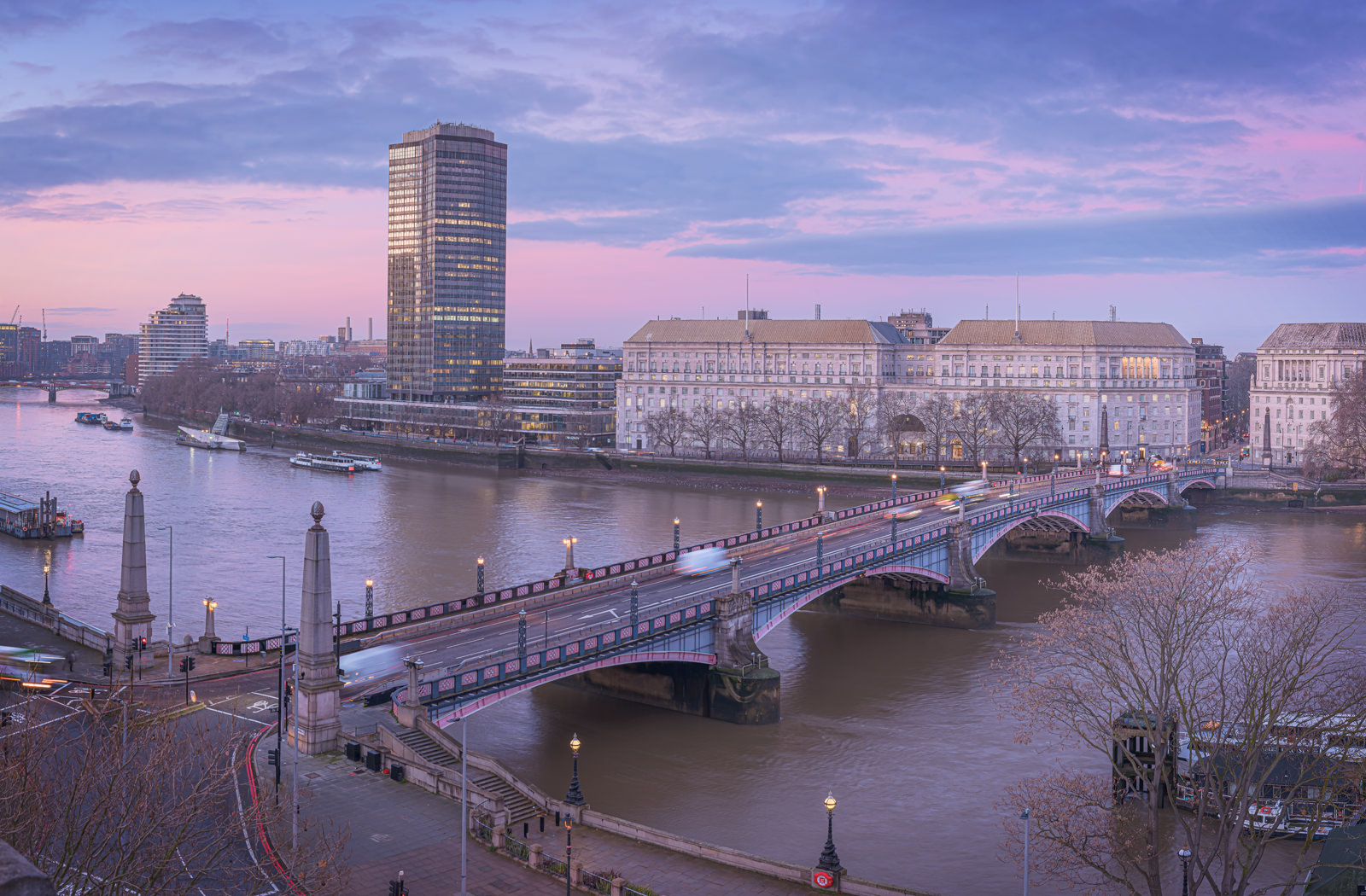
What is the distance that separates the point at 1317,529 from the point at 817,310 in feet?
302

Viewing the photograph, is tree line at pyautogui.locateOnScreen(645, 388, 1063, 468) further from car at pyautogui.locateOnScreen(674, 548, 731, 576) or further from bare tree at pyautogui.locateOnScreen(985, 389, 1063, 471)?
car at pyautogui.locateOnScreen(674, 548, 731, 576)

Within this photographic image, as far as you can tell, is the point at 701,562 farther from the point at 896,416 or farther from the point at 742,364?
the point at 742,364

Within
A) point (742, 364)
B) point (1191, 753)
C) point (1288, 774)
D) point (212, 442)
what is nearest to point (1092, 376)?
point (742, 364)

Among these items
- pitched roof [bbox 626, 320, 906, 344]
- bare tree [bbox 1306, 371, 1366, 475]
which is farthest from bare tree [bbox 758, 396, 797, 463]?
bare tree [bbox 1306, 371, 1366, 475]

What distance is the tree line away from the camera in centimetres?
13238

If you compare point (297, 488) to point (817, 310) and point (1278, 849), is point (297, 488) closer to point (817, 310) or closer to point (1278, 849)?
point (817, 310)

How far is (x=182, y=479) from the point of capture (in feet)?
387

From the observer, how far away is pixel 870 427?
5782 inches

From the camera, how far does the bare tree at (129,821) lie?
16.6 m

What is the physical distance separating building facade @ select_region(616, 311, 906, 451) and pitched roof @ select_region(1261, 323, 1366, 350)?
43.3 m

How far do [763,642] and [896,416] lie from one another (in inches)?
3391

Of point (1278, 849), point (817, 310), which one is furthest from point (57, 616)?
point (817, 310)

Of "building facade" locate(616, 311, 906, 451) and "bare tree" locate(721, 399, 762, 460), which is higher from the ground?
"building facade" locate(616, 311, 906, 451)

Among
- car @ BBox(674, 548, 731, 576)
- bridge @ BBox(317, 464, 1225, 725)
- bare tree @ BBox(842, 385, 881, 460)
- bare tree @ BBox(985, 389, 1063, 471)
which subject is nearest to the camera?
bridge @ BBox(317, 464, 1225, 725)
